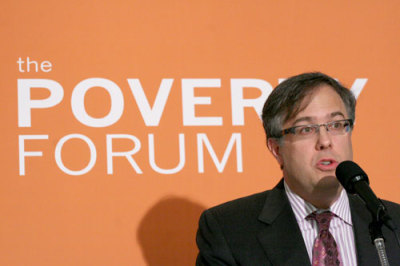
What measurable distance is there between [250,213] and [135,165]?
1.77 feet

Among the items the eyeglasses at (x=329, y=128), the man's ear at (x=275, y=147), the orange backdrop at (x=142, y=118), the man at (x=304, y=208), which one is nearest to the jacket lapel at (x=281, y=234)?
the man at (x=304, y=208)

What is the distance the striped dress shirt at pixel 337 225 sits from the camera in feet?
6.79

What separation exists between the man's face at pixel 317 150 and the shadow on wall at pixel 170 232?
0.52m

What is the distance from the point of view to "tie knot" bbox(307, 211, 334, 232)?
2096mm

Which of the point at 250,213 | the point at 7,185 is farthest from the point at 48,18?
the point at 250,213

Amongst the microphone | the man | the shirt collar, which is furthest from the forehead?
the microphone

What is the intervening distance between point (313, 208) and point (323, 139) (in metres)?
0.25

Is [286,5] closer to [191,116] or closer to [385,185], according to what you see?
[191,116]

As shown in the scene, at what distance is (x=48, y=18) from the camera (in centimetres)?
250

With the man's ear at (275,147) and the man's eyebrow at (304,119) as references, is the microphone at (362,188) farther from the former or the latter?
the man's ear at (275,147)

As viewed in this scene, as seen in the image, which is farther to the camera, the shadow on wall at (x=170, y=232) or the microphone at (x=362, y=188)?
the shadow on wall at (x=170, y=232)

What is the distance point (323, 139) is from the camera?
6.67 ft

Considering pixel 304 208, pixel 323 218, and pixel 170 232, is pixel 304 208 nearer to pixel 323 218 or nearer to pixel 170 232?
pixel 323 218

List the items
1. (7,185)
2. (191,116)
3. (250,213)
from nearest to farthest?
(250,213) → (7,185) → (191,116)
